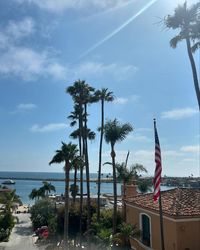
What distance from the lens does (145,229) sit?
26969mm

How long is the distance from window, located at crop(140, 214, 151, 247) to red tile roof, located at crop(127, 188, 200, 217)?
95 centimetres

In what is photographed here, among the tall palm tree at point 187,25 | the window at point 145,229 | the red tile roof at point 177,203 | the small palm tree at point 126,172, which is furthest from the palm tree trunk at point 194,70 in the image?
the small palm tree at point 126,172

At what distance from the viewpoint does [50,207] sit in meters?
54.6

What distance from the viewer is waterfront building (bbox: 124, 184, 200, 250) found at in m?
21.7

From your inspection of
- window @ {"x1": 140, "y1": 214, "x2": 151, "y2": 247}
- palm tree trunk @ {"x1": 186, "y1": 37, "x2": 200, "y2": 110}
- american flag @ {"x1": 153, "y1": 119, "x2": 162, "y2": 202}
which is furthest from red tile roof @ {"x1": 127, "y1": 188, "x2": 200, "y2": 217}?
palm tree trunk @ {"x1": 186, "y1": 37, "x2": 200, "y2": 110}

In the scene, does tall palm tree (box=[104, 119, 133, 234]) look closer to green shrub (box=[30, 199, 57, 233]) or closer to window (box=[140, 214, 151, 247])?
window (box=[140, 214, 151, 247])

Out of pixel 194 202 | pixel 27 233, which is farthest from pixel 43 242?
pixel 194 202

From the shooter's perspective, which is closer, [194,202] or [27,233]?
[194,202]

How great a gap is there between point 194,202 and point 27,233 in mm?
32033

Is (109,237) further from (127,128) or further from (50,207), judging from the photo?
(50,207)

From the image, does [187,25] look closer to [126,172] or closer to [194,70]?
[194,70]

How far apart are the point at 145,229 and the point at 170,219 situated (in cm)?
539

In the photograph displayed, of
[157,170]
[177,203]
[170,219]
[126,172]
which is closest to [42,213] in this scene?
[126,172]

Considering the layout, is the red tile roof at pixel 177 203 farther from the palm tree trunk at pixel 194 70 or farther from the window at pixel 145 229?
the palm tree trunk at pixel 194 70
